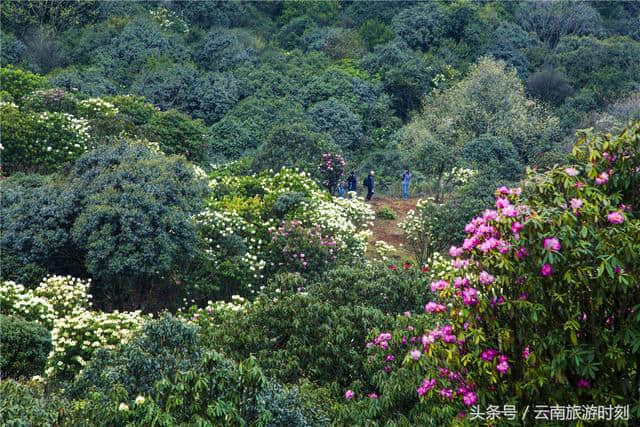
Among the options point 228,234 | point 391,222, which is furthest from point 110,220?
point 391,222

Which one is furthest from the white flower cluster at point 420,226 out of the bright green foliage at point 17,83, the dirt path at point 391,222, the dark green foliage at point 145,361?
the bright green foliage at point 17,83

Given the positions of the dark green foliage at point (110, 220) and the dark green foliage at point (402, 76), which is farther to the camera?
the dark green foliage at point (402, 76)

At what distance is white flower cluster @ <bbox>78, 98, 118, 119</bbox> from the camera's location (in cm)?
2457

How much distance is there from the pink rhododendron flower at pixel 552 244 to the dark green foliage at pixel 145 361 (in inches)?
126

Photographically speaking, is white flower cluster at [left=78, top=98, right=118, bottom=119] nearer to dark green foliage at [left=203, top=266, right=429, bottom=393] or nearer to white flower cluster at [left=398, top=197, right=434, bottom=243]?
white flower cluster at [left=398, top=197, right=434, bottom=243]

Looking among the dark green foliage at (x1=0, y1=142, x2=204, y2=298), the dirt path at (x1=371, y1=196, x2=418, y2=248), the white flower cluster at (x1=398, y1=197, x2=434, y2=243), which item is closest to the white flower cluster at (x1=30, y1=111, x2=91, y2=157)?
the dark green foliage at (x1=0, y1=142, x2=204, y2=298)

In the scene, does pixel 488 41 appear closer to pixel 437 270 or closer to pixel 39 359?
pixel 437 270

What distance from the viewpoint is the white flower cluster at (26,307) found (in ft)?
40.2

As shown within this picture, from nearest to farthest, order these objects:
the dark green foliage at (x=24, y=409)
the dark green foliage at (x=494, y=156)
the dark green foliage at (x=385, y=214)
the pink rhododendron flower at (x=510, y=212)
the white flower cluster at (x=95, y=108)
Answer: the dark green foliage at (x=24, y=409)
the pink rhododendron flower at (x=510, y=212)
the dark green foliage at (x=385, y=214)
the white flower cluster at (x=95, y=108)
the dark green foliage at (x=494, y=156)

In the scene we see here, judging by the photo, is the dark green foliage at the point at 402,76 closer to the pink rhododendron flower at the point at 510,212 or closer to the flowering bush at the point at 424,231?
the flowering bush at the point at 424,231

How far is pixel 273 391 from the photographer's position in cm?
667

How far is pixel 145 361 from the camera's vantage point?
6.66 m

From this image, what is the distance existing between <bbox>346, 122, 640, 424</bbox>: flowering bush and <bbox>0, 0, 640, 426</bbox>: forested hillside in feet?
0.07

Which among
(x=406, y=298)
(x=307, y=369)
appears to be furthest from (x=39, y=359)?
(x=406, y=298)
